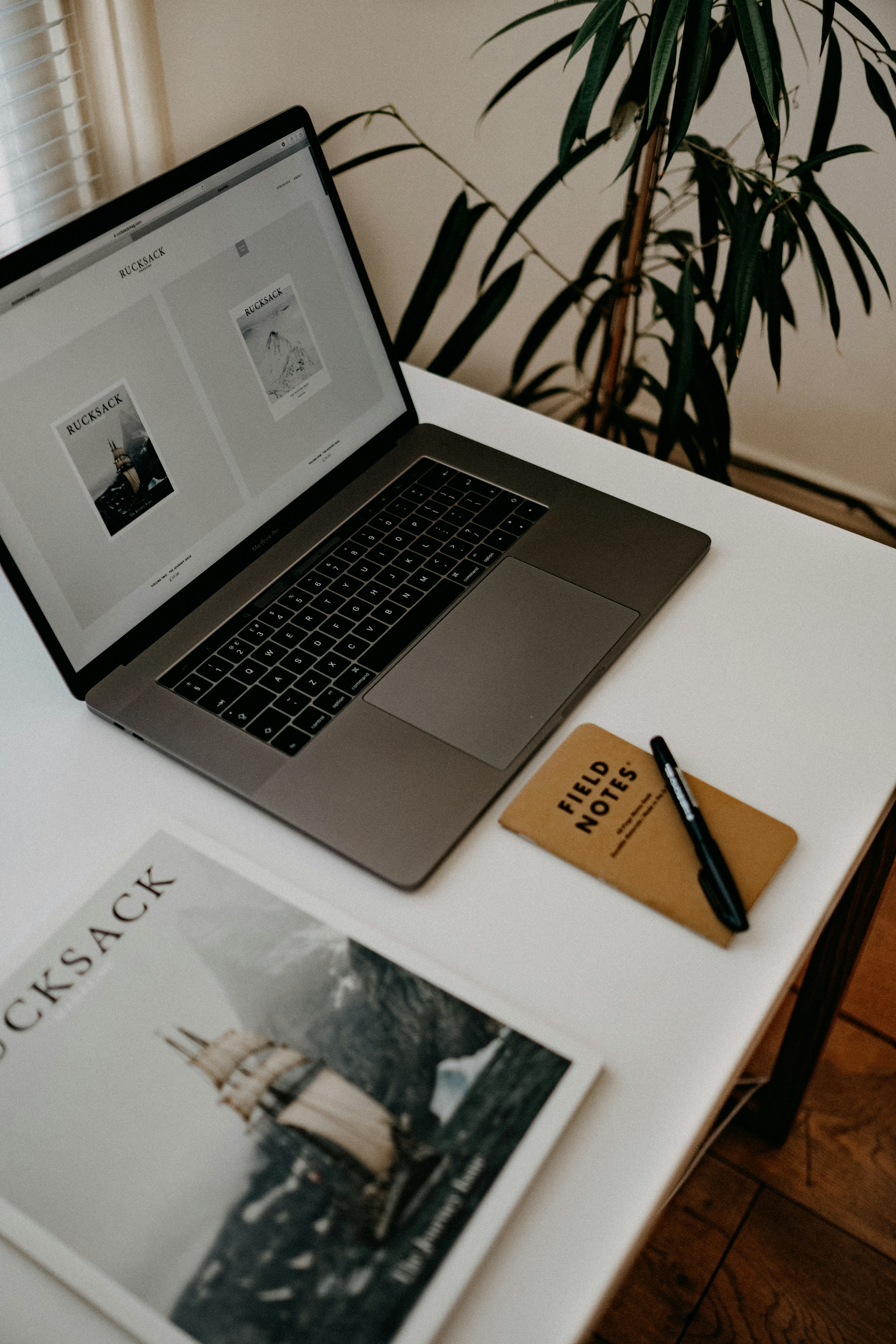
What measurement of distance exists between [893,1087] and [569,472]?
2.87ft

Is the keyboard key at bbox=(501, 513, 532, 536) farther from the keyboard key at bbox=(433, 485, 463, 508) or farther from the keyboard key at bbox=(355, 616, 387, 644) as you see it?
the keyboard key at bbox=(355, 616, 387, 644)

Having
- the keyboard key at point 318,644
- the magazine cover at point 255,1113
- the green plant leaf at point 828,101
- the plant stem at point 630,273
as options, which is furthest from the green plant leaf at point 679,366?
the magazine cover at point 255,1113

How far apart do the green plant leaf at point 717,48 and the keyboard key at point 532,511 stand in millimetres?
455

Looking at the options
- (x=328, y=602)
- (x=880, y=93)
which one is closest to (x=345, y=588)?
(x=328, y=602)

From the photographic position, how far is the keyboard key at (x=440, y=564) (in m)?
0.85

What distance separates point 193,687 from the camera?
76cm

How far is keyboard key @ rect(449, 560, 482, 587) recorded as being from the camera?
0.85 metres

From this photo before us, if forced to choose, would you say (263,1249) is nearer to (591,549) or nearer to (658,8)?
(591,549)

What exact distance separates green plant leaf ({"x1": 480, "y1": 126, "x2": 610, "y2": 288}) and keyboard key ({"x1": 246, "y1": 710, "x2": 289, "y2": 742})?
69 centimetres

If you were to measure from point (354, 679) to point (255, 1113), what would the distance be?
303 millimetres

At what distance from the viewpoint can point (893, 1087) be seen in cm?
132

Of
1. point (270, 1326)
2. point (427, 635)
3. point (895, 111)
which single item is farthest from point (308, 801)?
point (895, 111)

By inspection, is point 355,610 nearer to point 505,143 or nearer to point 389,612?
point 389,612

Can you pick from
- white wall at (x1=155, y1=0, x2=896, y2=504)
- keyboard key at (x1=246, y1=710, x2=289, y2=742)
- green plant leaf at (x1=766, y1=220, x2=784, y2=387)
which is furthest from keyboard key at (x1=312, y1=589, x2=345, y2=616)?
white wall at (x1=155, y1=0, x2=896, y2=504)
